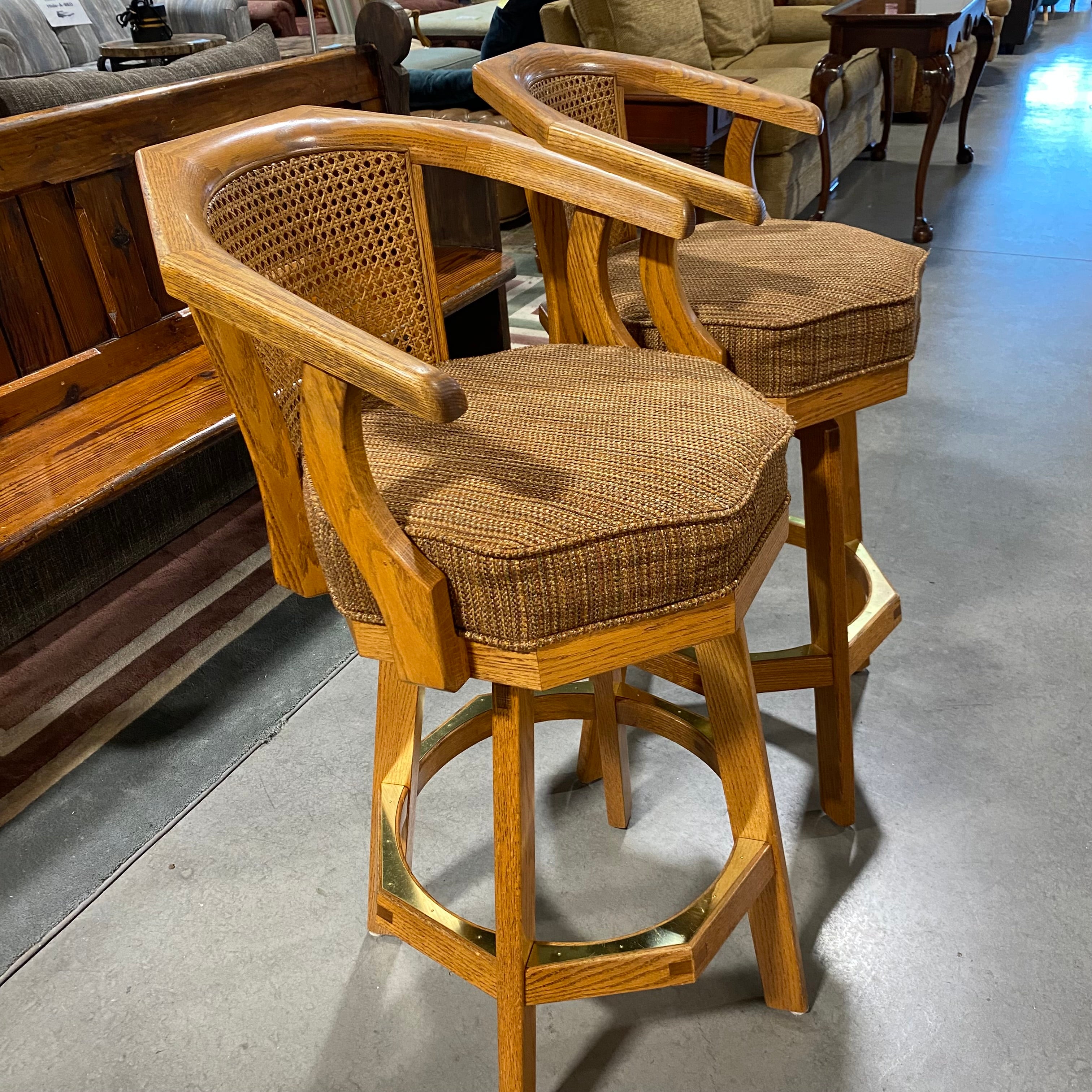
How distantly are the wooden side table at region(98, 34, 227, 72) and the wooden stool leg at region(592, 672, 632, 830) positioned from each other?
1928 millimetres

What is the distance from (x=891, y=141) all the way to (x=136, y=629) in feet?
15.1

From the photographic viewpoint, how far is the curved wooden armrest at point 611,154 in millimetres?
1128

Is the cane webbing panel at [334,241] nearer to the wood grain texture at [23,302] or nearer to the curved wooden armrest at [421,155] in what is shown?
the curved wooden armrest at [421,155]

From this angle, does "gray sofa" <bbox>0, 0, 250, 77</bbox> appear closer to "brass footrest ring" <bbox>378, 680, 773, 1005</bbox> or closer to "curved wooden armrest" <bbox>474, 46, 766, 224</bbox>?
"curved wooden armrest" <bbox>474, 46, 766, 224</bbox>

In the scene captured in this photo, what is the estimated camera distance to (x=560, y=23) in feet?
12.6

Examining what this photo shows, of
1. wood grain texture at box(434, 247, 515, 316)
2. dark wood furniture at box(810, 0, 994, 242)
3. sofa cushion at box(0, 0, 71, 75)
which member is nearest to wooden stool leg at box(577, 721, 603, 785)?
wood grain texture at box(434, 247, 515, 316)

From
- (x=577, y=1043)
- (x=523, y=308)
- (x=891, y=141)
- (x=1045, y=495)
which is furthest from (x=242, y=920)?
(x=891, y=141)

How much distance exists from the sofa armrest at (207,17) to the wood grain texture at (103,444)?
3809 millimetres

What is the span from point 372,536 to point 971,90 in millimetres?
4928

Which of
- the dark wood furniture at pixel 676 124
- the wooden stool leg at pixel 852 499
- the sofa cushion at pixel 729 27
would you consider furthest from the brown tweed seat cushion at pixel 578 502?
the sofa cushion at pixel 729 27

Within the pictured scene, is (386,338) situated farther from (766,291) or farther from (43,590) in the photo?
(43,590)

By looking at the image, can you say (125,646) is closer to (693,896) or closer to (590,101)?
(693,896)

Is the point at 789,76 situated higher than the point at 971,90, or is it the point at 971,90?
the point at 789,76

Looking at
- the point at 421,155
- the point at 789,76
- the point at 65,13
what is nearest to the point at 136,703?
the point at 421,155
